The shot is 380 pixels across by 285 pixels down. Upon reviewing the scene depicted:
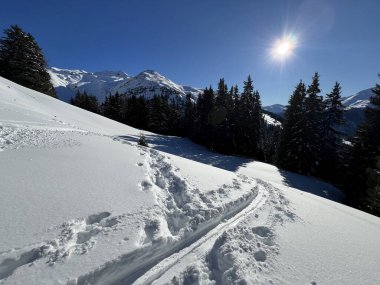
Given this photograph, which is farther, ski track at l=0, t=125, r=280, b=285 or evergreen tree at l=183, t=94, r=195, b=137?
evergreen tree at l=183, t=94, r=195, b=137

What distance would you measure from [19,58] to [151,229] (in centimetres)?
3403

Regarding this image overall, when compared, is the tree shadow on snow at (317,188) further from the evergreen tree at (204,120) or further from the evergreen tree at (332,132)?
the evergreen tree at (204,120)

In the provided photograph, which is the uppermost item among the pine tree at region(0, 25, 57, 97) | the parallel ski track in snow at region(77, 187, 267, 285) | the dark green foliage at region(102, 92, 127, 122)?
the pine tree at region(0, 25, 57, 97)

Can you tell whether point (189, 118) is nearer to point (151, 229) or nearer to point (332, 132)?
point (332, 132)

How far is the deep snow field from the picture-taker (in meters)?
3.86

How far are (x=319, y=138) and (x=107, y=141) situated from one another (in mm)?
23946

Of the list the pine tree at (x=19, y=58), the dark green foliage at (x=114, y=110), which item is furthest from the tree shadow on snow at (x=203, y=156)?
the dark green foliage at (x=114, y=110)

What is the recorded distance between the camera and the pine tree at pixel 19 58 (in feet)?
95.7

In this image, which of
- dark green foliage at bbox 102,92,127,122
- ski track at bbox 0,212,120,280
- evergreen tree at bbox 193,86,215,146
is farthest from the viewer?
dark green foliage at bbox 102,92,127,122

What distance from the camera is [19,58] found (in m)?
29.2

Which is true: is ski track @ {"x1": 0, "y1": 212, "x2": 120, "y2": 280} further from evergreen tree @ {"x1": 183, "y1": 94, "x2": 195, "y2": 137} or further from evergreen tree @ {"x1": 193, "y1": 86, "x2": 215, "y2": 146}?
evergreen tree @ {"x1": 183, "y1": 94, "x2": 195, "y2": 137}

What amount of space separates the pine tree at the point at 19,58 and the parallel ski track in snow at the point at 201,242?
1330 inches

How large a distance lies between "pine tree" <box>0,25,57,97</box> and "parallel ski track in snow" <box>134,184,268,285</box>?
33788 mm

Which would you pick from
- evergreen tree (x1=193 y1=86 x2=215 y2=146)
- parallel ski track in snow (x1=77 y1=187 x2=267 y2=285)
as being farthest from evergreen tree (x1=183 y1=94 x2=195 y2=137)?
parallel ski track in snow (x1=77 y1=187 x2=267 y2=285)
